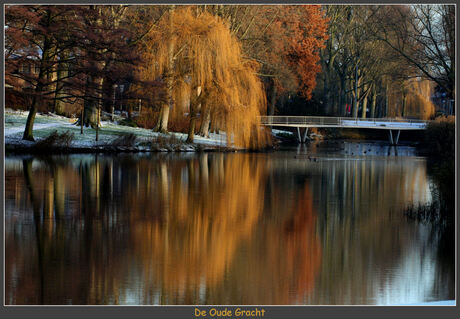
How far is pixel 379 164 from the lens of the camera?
34312mm

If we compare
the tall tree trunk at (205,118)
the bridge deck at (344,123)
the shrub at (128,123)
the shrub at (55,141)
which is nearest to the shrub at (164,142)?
the tall tree trunk at (205,118)

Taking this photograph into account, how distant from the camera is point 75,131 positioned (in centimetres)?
3900

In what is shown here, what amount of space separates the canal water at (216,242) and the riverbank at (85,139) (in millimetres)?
10918

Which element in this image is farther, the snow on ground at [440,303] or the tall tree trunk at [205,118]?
the tall tree trunk at [205,118]

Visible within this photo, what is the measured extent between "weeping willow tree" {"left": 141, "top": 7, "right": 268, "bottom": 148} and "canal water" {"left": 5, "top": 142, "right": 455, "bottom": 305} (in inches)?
601

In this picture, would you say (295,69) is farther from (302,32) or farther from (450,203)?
(450,203)

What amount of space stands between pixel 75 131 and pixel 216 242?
2755 cm

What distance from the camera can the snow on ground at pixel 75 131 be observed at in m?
36.0

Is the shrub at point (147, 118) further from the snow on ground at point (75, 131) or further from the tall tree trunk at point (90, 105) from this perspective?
the tall tree trunk at point (90, 105)

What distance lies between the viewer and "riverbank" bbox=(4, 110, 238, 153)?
115 feet

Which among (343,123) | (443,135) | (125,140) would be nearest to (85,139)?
(125,140)

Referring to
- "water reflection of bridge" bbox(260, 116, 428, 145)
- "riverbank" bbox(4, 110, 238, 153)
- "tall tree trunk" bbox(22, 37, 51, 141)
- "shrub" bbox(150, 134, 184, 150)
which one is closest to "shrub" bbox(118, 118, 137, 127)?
"riverbank" bbox(4, 110, 238, 153)
